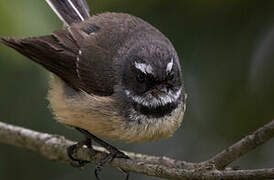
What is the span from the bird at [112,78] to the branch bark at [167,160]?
0.23m

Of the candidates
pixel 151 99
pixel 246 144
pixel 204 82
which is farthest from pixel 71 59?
pixel 246 144

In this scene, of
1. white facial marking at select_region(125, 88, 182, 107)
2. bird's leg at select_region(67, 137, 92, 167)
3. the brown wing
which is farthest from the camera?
bird's leg at select_region(67, 137, 92, 167)

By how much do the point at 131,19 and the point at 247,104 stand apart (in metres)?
1.64

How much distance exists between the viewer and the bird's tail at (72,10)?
5175mm

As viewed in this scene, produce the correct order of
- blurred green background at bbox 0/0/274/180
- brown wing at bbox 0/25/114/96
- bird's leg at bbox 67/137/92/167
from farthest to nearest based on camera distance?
blurred green background at bbox 0/0/274/180, bird's leg at bbox 67/137/92/167, brown wing at bbox 0/25/114/96

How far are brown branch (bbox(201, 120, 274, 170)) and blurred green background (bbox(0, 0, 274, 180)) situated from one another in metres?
1.85

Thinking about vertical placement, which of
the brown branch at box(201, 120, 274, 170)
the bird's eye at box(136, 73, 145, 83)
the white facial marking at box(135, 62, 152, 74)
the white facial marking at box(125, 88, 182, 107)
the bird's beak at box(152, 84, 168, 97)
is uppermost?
the white facial marking at box(135, 62, 152, 74)

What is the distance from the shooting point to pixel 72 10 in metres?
5.29

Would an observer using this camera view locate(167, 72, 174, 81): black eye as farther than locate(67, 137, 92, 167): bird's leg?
No

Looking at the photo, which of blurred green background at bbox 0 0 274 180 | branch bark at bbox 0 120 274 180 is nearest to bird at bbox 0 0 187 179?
branch bark at bbox 0 120 274 180

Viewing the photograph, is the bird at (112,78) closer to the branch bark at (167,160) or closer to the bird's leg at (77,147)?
the bird's leg at (77,147)

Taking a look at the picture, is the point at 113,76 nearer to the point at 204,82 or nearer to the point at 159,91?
the point at 159,91

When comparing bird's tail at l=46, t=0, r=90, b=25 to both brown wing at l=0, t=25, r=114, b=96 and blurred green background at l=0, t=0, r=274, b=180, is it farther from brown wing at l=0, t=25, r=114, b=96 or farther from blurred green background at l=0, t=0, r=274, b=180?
brown wing at l=0, t=25, r=114, b=96

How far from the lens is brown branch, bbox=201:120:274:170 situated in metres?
3.53
